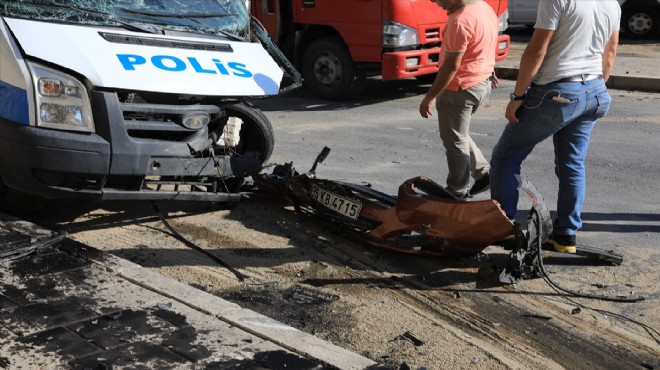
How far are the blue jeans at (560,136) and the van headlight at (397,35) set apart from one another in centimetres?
569

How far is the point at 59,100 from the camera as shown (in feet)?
18.6

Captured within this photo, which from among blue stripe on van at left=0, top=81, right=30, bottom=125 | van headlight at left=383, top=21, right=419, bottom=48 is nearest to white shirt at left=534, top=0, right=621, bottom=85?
blue stripe on van at left=0, top=81, right=30, bottom=125

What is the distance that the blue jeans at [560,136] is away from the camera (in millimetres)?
5594

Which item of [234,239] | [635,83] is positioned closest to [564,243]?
[234,239]

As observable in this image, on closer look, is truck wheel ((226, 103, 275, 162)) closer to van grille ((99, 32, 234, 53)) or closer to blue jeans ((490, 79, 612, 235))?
van grille ((99, 32, 234, 53))

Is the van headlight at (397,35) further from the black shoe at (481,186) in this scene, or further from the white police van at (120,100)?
the white police van at (120,100)

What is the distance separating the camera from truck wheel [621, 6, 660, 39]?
17734mm

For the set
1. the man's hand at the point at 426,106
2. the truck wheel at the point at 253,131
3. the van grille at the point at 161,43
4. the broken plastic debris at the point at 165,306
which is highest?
the van grille at the point at 161,43

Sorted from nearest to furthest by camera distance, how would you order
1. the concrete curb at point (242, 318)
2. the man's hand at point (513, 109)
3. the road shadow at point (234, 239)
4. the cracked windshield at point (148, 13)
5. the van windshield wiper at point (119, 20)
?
the concrete curb at point (242, 318)
the man's hand at point (513, 109)
the road shadow at point (234, 239)
the cracked windshield at point (148, 13)
the van windshield wiper at point (119, 20)

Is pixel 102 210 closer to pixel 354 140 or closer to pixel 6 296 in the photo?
pixel 6 296

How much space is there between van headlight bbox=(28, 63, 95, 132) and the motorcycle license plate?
1605mm

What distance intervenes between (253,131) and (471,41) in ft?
5.81

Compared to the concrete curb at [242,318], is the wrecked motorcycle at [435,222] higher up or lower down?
higher up

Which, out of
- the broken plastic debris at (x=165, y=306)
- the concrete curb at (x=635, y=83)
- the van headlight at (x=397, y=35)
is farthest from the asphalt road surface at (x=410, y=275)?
the concrete curb at (x=635, y=83)
